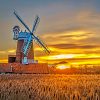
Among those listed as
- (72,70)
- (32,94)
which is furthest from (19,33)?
(32,94)

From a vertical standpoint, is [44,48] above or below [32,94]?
above

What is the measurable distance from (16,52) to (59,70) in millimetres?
9044

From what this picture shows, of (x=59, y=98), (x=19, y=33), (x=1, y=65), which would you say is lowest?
(x=59, y=98)

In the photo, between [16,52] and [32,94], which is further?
[16,52]

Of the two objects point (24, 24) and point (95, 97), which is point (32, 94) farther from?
point (24, 24)

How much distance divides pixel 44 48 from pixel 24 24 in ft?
22.2

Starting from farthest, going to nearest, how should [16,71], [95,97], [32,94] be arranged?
[16,71], [32,94], [95,97]

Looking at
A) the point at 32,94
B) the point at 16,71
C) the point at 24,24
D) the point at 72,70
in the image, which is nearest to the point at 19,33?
the point at 24,24

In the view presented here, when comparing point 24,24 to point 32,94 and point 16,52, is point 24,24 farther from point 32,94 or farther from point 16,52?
point 32,94

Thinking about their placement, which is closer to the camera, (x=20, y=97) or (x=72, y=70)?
(x=20, y=97)

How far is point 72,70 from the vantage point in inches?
2623

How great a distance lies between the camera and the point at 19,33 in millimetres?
66125

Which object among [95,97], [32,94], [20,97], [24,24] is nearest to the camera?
[95,97]

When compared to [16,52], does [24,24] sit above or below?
above
